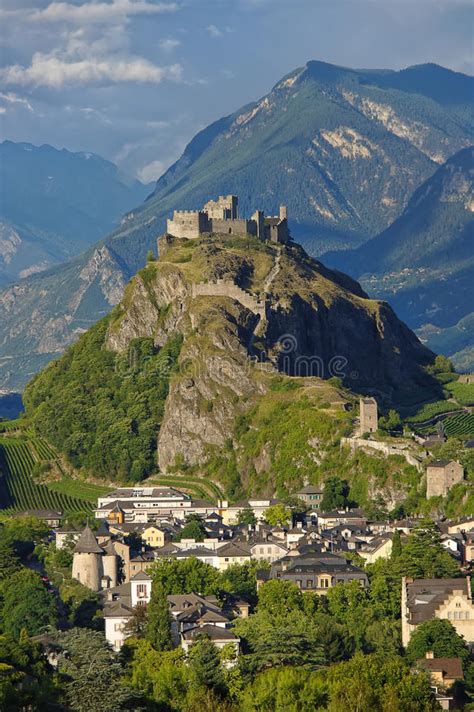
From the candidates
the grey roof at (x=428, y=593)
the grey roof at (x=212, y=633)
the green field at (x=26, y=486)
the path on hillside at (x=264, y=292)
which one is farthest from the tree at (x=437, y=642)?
the path on hillside at (x=264, y=292)

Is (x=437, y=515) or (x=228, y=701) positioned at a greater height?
(x=437, y=515)

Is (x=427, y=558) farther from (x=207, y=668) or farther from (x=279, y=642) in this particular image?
(x=207, y=668)

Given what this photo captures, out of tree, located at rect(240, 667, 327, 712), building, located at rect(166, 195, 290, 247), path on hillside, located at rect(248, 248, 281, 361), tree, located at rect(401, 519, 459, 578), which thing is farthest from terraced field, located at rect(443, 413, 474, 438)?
tree, located at rect(240, 667, 327, 712)

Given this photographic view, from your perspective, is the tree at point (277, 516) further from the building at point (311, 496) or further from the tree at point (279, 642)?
the tree at point (279, 642)

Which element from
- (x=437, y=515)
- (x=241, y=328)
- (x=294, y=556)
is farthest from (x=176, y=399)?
(x=294, y=556)

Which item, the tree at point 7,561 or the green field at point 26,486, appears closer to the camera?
the tree at point 7,561

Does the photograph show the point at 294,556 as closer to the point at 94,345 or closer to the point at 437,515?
the point at 437,515

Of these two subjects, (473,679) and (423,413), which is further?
(423,413)

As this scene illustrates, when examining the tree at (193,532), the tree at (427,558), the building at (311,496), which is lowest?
the tree at (427,558)
